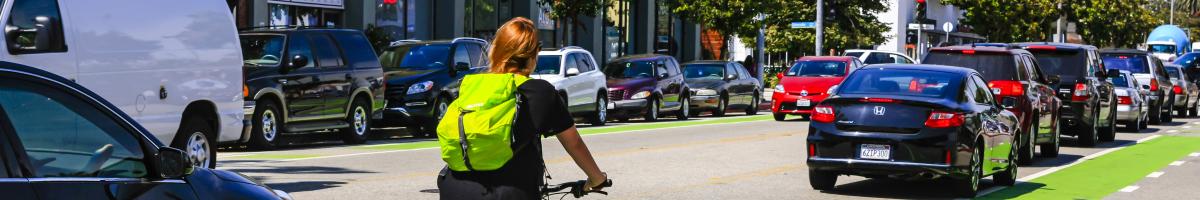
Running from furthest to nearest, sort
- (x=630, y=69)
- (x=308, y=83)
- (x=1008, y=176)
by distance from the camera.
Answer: (x=630, y=69), (x=308, y=83), (x=1008, y=176)

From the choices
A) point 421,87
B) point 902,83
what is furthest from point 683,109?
point 902,83

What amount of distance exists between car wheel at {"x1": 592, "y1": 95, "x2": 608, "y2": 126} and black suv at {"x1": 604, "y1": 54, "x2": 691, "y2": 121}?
0.90 m

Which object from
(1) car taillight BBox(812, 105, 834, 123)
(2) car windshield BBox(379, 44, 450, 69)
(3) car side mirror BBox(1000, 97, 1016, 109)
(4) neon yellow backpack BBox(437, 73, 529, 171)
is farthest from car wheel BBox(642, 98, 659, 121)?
(4) neon yellow backpack BBox(437, 73, 529, 171)

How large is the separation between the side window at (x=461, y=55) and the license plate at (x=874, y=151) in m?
10.3

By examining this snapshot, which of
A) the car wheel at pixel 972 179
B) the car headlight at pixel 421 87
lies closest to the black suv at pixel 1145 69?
the car headlight at pixel 421 87

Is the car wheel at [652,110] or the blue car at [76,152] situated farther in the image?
the car wheel at [652,110]

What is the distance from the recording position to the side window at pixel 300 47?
19.3m

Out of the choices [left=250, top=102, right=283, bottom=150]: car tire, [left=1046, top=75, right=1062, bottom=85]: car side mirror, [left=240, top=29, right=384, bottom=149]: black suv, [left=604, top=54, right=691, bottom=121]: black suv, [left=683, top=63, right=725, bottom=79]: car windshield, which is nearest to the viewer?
[left=250, top=102, right=283, bottom=150]: car tire

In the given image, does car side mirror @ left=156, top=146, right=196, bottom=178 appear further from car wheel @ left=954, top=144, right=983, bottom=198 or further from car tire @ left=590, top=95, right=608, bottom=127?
car tire @ left=590, top=95, right=608, bottom=127

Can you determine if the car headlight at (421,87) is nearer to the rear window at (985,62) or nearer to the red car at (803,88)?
the rear window at (985,62)

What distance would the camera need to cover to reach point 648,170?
1648cm

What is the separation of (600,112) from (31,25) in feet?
54.4

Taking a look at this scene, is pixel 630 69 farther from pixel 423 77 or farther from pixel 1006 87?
pixel 1006 87

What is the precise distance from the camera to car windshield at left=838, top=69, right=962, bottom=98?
47.2 ft
